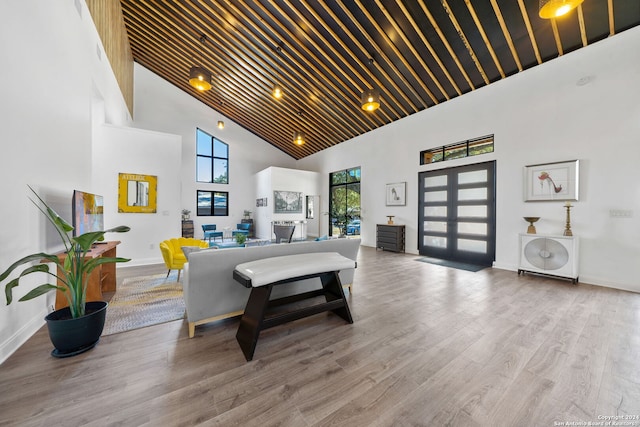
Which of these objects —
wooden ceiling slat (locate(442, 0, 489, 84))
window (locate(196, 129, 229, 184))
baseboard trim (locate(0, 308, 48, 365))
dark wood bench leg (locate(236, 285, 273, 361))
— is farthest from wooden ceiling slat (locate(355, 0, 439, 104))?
window (locate(196, 129, 229, 184))

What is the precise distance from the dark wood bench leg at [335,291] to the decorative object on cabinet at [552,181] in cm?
431

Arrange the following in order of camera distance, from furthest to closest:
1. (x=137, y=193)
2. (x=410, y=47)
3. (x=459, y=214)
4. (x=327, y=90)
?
1. (x=327, y=90)
2. (x=459, y=214)
3. (x=137, y=193)
4. (x=410, y=47)

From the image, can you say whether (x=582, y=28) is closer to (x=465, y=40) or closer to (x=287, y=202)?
(x=465, y=40)

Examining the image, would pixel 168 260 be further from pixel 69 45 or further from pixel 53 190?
pixel 69 45

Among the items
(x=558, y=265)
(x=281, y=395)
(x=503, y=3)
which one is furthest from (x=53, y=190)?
(x=558, y=265)

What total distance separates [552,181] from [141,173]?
8.07 metres

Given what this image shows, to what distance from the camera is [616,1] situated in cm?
329

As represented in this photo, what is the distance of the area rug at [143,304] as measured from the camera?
250cm

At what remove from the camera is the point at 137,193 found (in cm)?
515

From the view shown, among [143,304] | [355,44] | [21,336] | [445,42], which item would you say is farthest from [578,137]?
[21,336]

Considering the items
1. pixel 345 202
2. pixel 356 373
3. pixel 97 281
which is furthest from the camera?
pixel 345 202

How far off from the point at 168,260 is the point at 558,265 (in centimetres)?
624

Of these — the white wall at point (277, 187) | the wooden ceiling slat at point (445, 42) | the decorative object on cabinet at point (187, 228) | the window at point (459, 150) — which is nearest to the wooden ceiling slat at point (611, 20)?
the wooden ceiling slat at point (445, 42)

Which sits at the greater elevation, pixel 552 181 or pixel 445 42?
pixel 445 42
